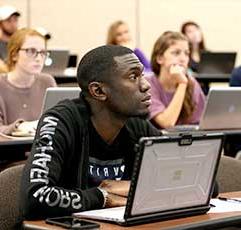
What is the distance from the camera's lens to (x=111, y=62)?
2473 mm

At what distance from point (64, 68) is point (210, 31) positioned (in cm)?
377

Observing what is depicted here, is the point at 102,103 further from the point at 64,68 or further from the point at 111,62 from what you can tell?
the point at 64,68

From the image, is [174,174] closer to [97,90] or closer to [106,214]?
[106,214]

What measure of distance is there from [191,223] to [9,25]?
5742mm

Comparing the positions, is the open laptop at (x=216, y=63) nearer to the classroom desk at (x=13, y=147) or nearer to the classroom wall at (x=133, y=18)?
the classroom wall at (x=133, y=18)

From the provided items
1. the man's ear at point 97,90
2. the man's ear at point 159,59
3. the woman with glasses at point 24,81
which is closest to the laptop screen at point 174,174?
the man's ear at point 97,90

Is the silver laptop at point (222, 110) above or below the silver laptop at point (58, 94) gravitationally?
below

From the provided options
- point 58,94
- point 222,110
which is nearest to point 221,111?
point 222,110

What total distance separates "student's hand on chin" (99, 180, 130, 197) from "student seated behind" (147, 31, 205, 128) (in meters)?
2.27

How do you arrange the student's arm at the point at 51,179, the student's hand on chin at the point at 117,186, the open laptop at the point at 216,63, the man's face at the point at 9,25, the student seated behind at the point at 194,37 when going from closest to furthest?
the student's arm at the point at 51,179 → the student's hand on chin at the point at 117,186 → the man's face at the point at 9,25 → the open laptop at the point at 216,63 → the student seated behind at the point at 194,37

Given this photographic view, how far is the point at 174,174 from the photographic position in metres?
2.15

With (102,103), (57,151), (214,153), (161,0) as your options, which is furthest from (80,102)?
(161,0)

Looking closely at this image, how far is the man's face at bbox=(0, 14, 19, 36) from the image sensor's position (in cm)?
760

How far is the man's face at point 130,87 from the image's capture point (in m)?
2.46
